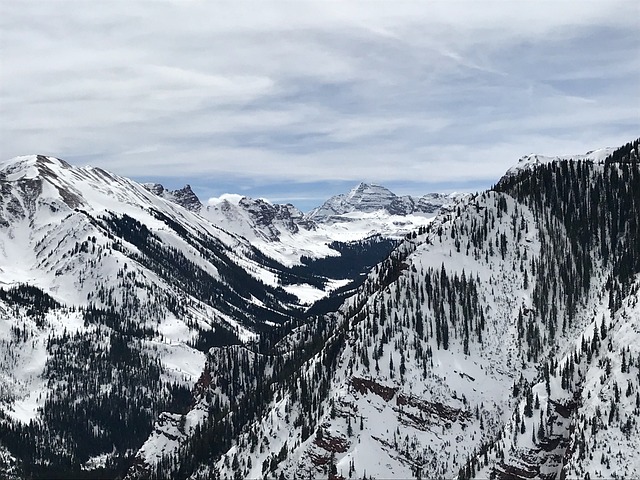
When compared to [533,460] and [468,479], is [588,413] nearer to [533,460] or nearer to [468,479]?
[533,460]

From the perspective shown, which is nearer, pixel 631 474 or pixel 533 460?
pixel 631 474

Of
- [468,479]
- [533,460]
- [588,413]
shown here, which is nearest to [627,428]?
[588,413]

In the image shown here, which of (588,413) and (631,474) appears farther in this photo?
(588,413)

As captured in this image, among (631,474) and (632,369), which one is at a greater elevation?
(632,369)

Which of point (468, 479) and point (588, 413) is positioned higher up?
point (588, 413)

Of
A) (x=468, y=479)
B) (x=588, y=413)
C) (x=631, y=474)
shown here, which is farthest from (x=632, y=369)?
(x=468, y=479)

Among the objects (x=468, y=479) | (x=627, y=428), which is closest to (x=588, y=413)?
(x=627, y=428)

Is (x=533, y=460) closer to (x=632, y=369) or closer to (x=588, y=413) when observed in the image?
(x=588, y=413)

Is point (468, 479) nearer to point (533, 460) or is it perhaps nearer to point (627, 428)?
point (533, 460)
